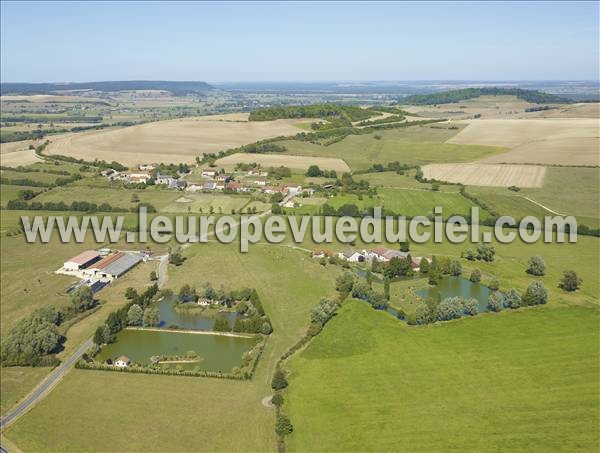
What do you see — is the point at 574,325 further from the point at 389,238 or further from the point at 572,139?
the point at 572,139

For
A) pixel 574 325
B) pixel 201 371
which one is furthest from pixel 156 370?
pixel 574 325

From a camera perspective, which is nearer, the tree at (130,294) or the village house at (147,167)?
the tree at (130,294)

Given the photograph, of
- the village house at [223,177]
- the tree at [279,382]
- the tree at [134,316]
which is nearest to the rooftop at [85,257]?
the tree at [134,316]

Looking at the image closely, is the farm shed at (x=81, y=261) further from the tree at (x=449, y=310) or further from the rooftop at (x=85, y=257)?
the tree at (x=449, y=310)

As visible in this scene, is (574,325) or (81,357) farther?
(574,325)

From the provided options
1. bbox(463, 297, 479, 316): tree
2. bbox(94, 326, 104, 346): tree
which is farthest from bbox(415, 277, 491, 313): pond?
bbox(94, 326, 104, 346): tree

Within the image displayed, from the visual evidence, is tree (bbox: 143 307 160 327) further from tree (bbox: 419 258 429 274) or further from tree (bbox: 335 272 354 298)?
tree (bbox: 419 258 429 274)
